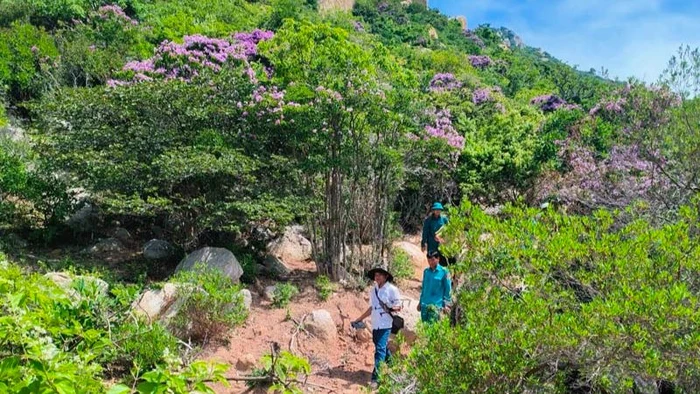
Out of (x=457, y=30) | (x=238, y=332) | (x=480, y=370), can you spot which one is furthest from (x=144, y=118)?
(x=457, y=30)

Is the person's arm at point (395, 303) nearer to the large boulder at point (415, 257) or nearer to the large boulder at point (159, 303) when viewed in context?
the large boulder at point (159, 303)

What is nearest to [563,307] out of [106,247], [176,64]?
[106,247]

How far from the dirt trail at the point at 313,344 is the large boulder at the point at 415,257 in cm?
219

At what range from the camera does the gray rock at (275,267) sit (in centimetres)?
870

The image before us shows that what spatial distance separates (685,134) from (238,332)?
6.27m

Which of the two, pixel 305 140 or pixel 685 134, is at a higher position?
pixel 685 134

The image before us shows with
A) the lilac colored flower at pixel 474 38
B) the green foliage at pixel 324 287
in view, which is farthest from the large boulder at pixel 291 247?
the lilac colored flower at pixel 474 38

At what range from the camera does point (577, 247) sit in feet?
9.16

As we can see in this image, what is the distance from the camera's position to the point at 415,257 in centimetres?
1065

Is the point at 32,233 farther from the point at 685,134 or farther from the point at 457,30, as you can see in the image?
the point at 457,30

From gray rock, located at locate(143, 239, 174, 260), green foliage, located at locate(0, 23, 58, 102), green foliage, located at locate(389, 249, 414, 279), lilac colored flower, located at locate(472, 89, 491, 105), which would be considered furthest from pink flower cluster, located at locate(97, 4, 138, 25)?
green foliage, located at locate(389, 249, 414, 279)

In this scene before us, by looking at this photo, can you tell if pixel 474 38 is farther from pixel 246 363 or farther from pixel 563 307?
pixel 563 307

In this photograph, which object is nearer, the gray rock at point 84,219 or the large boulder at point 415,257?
the gray rock at point 84,219

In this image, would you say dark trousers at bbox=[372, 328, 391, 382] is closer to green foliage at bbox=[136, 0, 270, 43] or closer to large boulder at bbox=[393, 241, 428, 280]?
large boulder at bbox=[393, 241, 428, 280]
